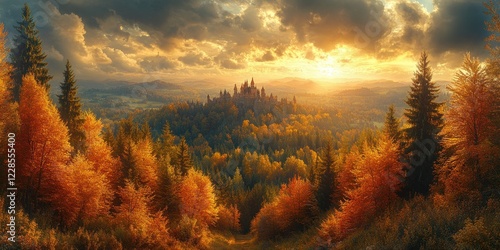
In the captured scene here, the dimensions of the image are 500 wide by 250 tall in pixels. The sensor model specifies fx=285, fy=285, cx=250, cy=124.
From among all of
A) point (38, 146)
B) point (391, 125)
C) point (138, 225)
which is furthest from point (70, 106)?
point (391, 125)

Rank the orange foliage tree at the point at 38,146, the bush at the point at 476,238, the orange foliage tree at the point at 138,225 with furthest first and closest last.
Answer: the orange foliage tree at the point at 138,225 → the orange foliage tree at the point at 38,146 → the bush at the point at 476,238

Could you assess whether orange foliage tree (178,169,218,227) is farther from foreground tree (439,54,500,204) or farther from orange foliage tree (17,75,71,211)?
foreground tree (439,54,500,204)

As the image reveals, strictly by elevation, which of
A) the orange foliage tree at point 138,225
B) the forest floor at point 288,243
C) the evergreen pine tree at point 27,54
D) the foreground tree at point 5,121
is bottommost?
the forest floor at point 288,243

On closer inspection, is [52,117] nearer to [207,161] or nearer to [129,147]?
[129,147]

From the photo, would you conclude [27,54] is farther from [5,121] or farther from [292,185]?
[292,185]

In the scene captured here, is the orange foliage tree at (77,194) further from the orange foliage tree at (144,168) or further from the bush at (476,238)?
the bush at (476,238)

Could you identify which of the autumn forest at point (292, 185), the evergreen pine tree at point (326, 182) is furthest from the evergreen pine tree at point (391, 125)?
the evergreen pine tree at point (326, 182)

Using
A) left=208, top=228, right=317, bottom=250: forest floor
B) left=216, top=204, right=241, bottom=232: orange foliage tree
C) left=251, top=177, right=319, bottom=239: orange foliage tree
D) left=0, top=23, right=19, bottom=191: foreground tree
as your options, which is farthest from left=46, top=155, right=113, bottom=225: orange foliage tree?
left=216, top=204, right=241, bottom=232: orange foliage tree
